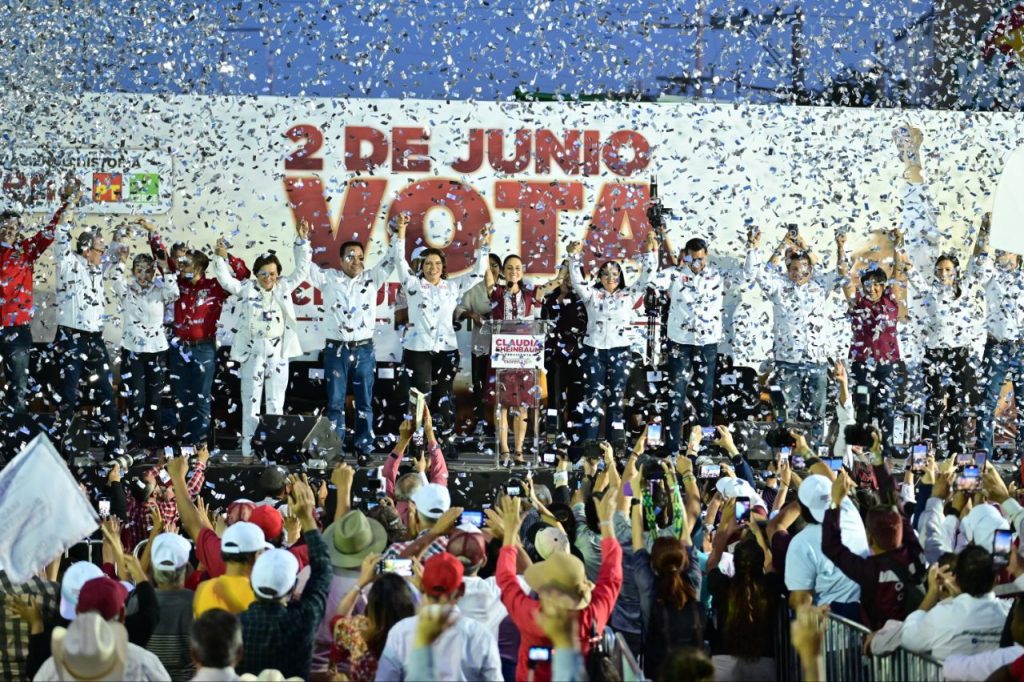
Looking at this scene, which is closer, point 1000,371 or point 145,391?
point 145,391

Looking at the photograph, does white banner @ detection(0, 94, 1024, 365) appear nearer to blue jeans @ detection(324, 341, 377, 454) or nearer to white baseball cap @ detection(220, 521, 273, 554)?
blue jeans @ detection(324, 341, 377, 454)

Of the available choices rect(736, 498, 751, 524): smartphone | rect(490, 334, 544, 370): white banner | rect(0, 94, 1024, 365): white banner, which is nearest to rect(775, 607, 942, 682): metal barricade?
rect(736, 498, 751, 524): smartphone

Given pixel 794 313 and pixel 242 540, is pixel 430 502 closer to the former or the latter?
pixel 242 540

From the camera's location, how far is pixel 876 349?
11812mm

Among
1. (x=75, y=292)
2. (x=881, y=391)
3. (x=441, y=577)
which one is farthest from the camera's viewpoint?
(x=881, y=391)

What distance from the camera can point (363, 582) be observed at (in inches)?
213

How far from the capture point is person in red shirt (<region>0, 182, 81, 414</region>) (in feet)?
36.1

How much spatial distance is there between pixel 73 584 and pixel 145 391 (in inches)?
248

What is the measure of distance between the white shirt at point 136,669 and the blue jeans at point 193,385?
6412 millimetres

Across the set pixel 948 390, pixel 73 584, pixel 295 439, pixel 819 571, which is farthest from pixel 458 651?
pixel 948 390

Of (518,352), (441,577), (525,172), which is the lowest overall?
(441,577)

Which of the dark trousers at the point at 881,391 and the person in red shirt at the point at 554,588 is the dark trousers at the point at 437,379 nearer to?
the dark trousers at the point at 881,391

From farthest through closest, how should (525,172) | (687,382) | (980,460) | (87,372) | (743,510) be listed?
(525,172) < (687,382) < (87,372) < (980,460) < (743,510)

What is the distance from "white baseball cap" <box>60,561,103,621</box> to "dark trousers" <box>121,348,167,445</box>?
6.07m
